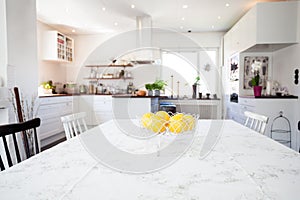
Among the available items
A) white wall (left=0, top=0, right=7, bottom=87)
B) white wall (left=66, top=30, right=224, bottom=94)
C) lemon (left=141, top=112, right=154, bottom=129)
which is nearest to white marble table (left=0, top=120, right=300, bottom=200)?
lemon (left=141, top=112, right=154, bottom=129)

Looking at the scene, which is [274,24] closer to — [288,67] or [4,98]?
[288,67]

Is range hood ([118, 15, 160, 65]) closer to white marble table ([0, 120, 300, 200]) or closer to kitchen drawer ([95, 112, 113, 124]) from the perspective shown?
kitchen drawer ([95, 112, 113, 124])

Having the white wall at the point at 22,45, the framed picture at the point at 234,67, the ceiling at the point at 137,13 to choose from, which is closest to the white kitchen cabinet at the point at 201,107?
the framed picture at the point at 234,67

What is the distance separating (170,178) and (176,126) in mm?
436

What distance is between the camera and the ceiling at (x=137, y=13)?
13.5ft

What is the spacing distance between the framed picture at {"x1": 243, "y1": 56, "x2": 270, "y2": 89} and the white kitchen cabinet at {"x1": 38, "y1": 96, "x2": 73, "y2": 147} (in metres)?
3.99

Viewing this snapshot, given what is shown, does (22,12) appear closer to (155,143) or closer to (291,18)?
(155,143)

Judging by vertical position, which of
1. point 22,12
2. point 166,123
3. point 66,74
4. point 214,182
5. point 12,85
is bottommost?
point 214,182

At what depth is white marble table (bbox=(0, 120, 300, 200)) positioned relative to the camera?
66cm

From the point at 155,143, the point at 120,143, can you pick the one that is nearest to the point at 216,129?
the point at 155,143

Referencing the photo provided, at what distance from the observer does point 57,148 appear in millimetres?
1152

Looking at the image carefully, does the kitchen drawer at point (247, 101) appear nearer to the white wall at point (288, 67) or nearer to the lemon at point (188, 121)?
the white wall at point (288, 67)

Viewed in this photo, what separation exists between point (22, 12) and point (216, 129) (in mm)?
2994

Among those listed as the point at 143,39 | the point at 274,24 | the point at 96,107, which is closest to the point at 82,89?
the point at 96,107
